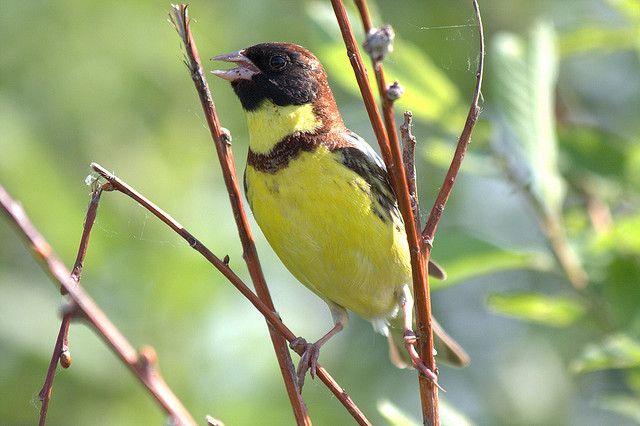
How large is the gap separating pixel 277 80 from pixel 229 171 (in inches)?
40.8

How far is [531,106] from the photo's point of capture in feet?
8.50

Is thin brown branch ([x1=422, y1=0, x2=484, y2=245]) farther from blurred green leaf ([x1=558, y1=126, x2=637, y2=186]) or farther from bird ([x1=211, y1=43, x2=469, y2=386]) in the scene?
blurred green leaf ([x1=558, y1=126, x2=637, y2=186])

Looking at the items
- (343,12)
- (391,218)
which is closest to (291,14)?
(391,218)

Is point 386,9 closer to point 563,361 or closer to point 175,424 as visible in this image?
point 563,361

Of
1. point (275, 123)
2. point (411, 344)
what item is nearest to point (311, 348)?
point (411, 344)

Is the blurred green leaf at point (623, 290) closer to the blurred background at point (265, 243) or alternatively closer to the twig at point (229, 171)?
the blurred background at point (265, 243)

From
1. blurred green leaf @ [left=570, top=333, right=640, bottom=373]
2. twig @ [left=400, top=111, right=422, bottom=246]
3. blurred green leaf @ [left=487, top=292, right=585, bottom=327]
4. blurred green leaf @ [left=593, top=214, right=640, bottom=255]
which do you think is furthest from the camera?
blurred green leaf @ [left=487, top=292, right=585, bottom=327]

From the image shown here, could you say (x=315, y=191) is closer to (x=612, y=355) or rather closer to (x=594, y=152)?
(x=612, y=355)

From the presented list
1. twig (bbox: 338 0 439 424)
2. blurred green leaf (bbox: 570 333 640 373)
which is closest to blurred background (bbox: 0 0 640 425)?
blurred green leaf (bbox: 570 333 640 373)

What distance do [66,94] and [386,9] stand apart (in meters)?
1.99

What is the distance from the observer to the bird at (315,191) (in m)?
2.45

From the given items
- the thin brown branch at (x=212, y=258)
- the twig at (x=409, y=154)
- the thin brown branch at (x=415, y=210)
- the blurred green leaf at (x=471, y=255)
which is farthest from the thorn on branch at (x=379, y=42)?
the blurred green leaf at (x=471, y=255)

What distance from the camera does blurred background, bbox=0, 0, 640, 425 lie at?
105 inches

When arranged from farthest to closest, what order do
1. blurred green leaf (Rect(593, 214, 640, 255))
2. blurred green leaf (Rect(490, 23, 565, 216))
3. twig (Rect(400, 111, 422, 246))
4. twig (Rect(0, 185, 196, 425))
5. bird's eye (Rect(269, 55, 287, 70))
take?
1. bird's eye (Rect(269, 55, 287, 70))
2. blurred green leaf (Rect(490, 23, 565, 216))
3. blurred green leaf (Rect(593, 214, 640, 255))
4. twig (Rect(400, 111, 422, 246))
5. twig (Rect(0, 185, 196, 425))
